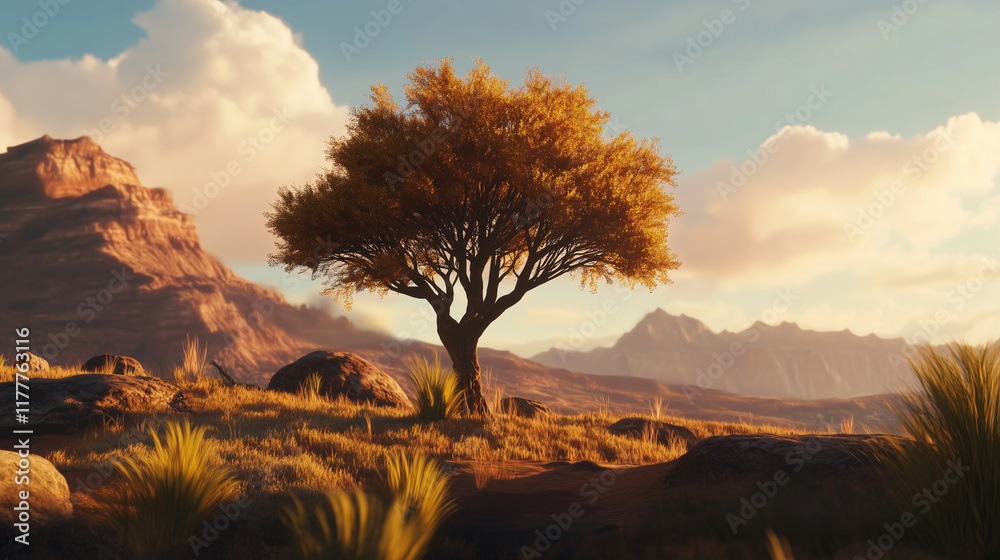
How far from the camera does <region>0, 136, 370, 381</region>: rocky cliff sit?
104 metres

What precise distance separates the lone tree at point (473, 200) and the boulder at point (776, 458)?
10.9 meters

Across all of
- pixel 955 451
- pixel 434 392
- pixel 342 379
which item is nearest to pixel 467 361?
pixel 434 392

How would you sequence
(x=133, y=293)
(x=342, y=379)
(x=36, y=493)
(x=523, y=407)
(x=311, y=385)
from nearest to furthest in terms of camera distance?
(x=36, y=493) → (x=311, y=385) → (x=342, y=379) → (x=523, y=407) → (x=133, y=293)

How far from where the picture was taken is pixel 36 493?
645 cm

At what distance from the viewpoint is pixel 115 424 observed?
11969 mm

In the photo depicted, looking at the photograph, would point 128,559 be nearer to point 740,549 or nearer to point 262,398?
point 740,549

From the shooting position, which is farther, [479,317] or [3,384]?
[479,317]

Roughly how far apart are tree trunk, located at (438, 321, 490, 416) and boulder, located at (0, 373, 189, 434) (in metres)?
7.97

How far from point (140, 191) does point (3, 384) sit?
474ft

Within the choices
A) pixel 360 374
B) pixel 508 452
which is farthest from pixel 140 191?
pixel 508 452

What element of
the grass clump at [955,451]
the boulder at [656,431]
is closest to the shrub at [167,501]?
the grass clump at [955,451]

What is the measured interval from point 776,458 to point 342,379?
17.0 metres

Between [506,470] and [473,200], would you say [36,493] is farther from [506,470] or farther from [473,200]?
[473,200]

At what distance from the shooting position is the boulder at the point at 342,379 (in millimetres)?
20891
